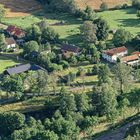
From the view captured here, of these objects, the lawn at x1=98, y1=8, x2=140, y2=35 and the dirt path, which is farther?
the lawn at x1=98, y1=8, x2=140, y2=35

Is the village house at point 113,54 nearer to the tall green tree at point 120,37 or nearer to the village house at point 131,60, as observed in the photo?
the village house at point 131,60

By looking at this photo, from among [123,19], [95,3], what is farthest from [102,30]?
[95,3]

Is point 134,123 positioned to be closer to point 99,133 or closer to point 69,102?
point 99,133

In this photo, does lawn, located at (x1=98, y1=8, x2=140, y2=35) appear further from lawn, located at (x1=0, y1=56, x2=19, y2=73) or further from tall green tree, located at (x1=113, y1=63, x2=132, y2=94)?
tall green tree, located at (x1=113, y1=63, x2=132, y2=94)

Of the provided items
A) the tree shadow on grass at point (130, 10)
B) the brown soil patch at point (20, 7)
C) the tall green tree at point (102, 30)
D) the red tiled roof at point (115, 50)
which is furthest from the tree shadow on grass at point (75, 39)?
the brown soil patch at point (20, 7)

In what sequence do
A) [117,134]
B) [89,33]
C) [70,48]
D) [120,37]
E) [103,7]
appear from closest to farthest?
[117,134], [70,48], [120,37], [89,33], [103,7]

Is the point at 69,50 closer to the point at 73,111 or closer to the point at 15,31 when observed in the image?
the point at 15,31

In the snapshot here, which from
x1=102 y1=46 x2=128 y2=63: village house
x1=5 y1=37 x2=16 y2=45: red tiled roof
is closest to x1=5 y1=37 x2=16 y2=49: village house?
x1=5 y1=37 x2=16 y2=45: red tiled roof
